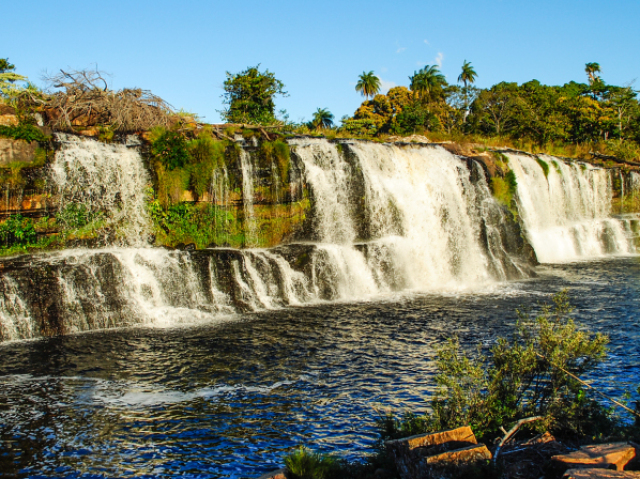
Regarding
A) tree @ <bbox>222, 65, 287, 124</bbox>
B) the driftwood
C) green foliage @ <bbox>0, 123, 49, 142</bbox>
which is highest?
tree @ <bbox>222, 65, 287, 124</bbox>

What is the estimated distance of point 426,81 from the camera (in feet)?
205

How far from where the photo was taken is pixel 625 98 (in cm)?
4538

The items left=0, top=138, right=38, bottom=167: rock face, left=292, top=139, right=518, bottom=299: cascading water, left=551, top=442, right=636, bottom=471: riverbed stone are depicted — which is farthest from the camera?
left=292, top=139, right=518, bottom=299: cascading water

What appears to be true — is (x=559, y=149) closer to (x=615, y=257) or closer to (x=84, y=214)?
(x=615, y=257)

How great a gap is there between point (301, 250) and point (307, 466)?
12197 millimetres

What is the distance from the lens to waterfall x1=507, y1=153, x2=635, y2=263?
89.8 feet

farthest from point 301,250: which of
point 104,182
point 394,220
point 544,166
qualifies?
point 544,166

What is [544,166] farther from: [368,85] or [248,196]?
[368,85]

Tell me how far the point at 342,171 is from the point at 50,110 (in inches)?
409

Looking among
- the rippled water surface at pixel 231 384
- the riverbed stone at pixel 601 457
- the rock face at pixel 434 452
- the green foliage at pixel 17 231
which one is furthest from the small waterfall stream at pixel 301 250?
the riverbed stone at pixel 601 457

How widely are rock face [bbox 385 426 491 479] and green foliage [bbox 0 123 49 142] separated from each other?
14.4m

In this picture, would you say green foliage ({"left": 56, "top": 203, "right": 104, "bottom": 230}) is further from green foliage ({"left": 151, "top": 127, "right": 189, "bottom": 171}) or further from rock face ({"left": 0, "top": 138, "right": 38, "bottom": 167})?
green foliage ({"left": 151, "top": 127, "right": 189, "bottom": 171})

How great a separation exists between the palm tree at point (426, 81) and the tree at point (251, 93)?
108ft

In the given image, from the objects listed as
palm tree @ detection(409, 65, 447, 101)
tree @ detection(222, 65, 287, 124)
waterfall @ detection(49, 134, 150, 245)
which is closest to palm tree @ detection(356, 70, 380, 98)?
palm tree @ detection(409, 65, 447, 101)
